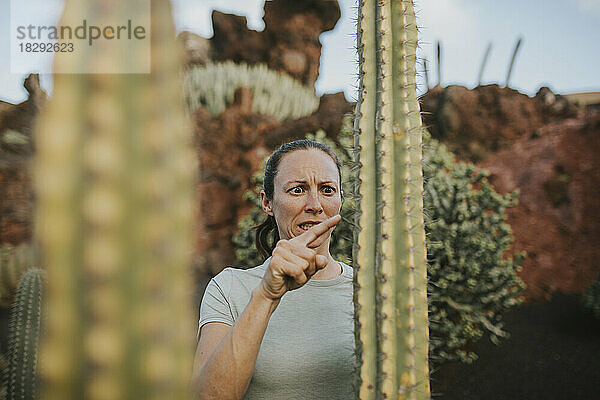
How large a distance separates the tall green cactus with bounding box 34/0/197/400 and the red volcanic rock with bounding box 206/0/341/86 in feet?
33.2

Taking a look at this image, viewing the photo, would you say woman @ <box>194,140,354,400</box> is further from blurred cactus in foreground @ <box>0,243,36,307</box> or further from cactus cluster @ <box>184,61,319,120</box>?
cactus cluster @ <box>184,61,319,120</box>

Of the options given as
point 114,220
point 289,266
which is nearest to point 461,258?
point 289,266

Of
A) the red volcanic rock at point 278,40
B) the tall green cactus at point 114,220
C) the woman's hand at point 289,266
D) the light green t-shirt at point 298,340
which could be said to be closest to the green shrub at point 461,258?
the light green t-shirt at point 298,340

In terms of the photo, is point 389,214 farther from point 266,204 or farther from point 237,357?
point 266,204

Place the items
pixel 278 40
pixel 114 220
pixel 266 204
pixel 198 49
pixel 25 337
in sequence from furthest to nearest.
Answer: pixel 198 49
pixel 278 40
pixel 25 337
pixel 266 204
pixel 114 220

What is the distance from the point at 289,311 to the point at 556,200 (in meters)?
7.75

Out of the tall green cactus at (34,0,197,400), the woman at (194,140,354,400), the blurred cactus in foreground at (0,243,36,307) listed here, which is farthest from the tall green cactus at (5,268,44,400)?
the blurred cactus in foreground at (0,243,36,307)

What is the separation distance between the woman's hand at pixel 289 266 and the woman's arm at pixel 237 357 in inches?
1.4

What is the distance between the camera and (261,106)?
29.2 ft

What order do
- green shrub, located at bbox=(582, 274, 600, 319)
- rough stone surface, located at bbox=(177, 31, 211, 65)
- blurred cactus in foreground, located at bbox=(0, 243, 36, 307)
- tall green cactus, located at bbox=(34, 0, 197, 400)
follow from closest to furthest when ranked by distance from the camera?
tall green cactus, located at bbox=(34, 0, 197, 400), blurred cactus in foreground, located at bbox=(0, 243, 36, 307), green shrub, located at bbox=(582, 274, 600, 319), rough stone surface, located at bbox=(177, 31, 211, 65)

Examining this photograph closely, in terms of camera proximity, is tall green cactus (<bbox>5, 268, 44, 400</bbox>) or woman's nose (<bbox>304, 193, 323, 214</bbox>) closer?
woman's nose (<bbox>304, 193, 323, 214</bbox>)

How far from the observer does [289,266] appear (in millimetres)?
1099

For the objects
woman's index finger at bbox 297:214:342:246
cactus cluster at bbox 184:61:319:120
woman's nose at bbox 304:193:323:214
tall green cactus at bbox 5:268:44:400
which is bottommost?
tall green cactus at bbox 5:268:44:400

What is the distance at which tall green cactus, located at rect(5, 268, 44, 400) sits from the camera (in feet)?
7.51
